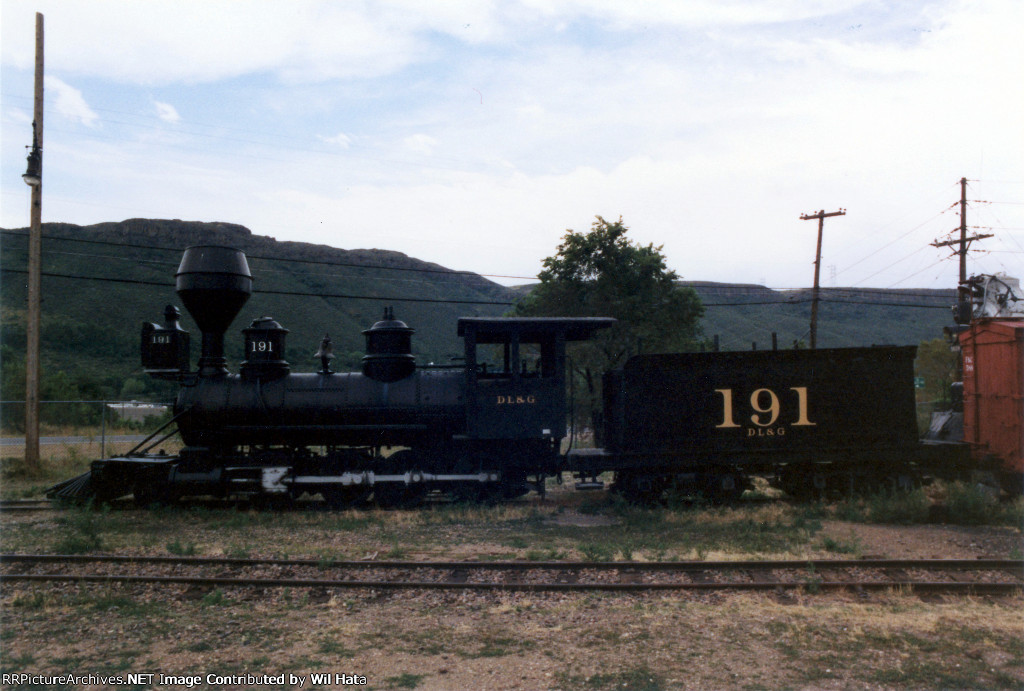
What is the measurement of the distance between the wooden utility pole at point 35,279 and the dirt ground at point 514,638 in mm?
8721

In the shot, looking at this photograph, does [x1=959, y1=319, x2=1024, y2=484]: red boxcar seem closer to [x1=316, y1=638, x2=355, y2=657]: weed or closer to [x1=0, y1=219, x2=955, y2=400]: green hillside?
[x1=316, y1=638, x2=355, y2=657]: weed

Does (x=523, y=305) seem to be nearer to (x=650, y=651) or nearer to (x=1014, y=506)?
(x=1014, y=506)

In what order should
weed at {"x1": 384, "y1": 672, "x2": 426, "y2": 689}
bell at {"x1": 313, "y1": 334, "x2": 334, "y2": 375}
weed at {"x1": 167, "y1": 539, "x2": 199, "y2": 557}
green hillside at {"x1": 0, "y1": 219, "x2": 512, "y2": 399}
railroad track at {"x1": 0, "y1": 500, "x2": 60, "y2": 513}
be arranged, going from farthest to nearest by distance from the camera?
green hillside at {"x1": 0, "y1": 219, "x2": 512, "y2": 399}, bell at {"x1": 313, "y1": 334, "x2": 334, "y2": 375}, railroad track at {"x1": 0, "y1": 500, "x2": 60, "y2": 513}, weed at {"x1": 167, "y1": 539, "x2": 199, "y2": 557}, weed at {"x1": 384, "y1": 672, "x2": 426, "y2": 689}

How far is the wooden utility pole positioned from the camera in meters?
13.7

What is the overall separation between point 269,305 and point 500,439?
144 ft

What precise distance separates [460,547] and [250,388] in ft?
17.1

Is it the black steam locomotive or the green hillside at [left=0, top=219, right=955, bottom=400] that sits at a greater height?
the green hillside at [left=0, top=219, right=955, bottom=400]

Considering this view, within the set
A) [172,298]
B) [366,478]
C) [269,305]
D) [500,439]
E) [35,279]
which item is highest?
[172,298]

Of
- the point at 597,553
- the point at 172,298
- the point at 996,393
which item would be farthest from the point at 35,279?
the point at 172,298

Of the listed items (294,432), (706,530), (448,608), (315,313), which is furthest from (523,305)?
(315,313)

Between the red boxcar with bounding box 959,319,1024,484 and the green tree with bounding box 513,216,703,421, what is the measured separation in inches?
512

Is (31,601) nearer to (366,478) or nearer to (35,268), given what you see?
(366,478)

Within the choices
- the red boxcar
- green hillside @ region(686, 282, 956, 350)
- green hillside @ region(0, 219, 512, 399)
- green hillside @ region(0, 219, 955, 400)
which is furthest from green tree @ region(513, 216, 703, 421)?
green hillside @ region(686, 282, 956, 350)

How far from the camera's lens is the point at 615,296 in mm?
25594
